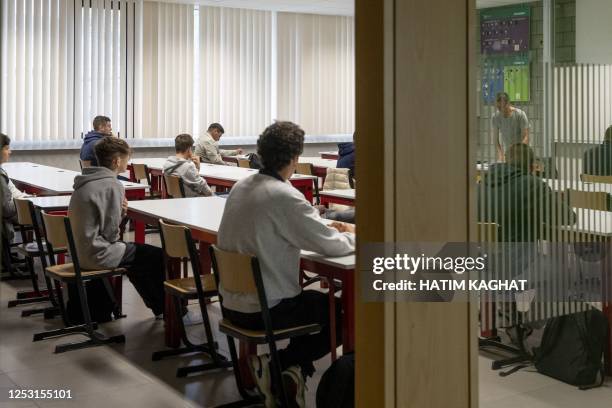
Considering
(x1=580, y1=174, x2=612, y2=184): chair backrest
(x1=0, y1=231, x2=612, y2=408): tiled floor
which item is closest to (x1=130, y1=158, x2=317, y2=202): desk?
(x1=0, y1=231, x2=612, y2=408): tiled floor

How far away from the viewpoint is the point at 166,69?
11.1 m

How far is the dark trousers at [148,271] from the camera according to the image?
4.52m

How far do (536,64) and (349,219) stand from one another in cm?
216

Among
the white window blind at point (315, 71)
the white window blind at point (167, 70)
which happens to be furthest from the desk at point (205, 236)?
the white window blind at point (315, 71)

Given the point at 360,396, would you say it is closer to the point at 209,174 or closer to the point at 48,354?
the point at 48,354

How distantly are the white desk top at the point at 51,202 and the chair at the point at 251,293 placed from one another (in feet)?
7.00

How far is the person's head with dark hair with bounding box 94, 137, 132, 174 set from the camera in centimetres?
442

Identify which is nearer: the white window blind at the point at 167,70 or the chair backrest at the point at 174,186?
the chair backrest at the point at 174,186

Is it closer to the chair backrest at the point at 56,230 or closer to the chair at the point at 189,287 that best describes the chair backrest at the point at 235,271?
the chair at the point at 189,287

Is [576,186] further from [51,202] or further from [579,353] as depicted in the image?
[51,202]

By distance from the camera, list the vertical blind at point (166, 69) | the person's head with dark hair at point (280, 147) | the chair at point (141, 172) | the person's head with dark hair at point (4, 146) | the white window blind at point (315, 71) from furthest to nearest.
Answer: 1. the white window blind at point (315, 71)
2. the vertical blind at point (166, 69)
3. the chair at point (141, 172)
4. the person's head with dark hair at point (280, 147)
5. the person's head with dark hair at point (4, 146)

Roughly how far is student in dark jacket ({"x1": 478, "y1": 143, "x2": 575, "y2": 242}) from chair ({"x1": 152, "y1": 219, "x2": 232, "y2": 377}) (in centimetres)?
150

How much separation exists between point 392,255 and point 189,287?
1.82 m

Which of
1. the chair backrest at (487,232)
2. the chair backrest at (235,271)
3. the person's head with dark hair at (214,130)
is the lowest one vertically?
the chair backrest at (235,271)
